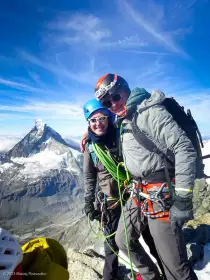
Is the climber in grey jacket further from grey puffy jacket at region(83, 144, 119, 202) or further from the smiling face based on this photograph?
the smiling face

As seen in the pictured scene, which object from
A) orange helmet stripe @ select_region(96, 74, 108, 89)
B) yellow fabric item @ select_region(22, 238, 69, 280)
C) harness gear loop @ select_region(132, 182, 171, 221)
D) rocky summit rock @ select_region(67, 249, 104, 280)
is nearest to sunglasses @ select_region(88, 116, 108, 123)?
orange helmet stripe @ select_region(96, 74, 108, 89)

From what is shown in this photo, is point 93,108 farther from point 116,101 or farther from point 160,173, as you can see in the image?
point 160,173

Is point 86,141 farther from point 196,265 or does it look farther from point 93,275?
point 196,265

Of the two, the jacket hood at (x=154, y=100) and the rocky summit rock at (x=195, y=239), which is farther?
the rocky summit rock at (x=195, y=239)

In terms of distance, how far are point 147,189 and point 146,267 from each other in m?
1.92

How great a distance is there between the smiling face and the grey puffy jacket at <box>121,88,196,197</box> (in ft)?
6.61

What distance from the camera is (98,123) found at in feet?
23.2

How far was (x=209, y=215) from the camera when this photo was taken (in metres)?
12.7

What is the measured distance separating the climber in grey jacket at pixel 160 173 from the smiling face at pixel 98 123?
4.59 ft

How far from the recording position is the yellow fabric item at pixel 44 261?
8.86 feet

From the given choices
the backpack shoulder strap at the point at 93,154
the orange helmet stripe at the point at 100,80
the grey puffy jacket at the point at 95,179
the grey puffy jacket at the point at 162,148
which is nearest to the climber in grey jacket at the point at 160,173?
the grey puffy jacket at the point at 162,148

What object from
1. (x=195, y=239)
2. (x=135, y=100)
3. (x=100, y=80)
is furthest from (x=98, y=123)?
(x=195, y=239)

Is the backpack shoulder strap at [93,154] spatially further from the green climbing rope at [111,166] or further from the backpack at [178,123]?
the backpack at [178,123]

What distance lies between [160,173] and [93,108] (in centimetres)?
324
